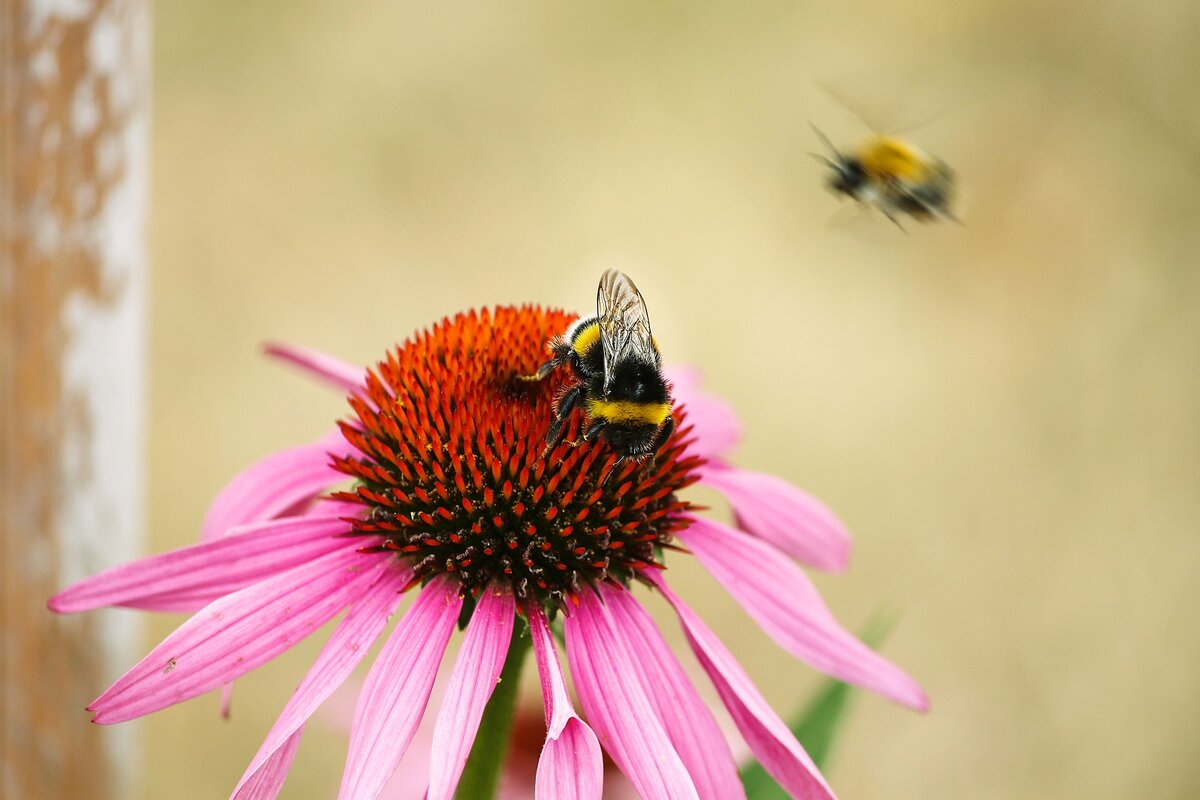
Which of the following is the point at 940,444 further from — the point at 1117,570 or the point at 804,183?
the point at 804,183

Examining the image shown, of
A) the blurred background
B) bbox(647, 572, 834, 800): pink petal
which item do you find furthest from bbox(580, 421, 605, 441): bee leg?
the blurred background

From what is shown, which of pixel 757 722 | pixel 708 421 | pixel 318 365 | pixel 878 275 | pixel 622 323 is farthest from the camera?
pixel 878 275

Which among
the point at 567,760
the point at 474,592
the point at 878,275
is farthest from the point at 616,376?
the point at 878,275

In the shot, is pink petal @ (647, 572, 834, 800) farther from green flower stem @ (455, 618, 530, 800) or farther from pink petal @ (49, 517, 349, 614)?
pink petal @ (49, 517, 349, 614)

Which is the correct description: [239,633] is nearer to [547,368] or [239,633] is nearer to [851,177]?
[547,368]

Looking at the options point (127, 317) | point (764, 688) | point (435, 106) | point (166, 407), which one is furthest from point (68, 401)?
point (764, 688)

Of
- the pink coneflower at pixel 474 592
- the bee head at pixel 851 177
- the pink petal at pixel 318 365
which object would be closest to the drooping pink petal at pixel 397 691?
the pink coneflower at pixel 474 592
